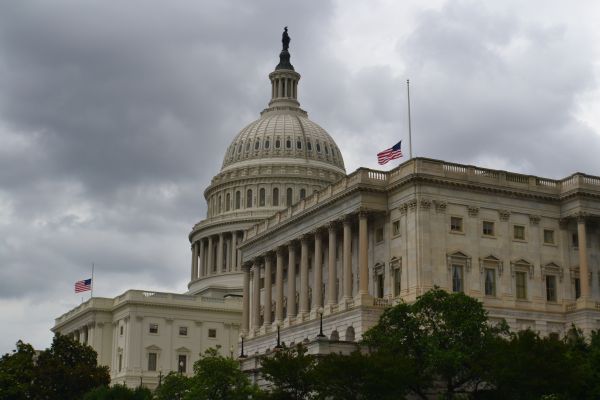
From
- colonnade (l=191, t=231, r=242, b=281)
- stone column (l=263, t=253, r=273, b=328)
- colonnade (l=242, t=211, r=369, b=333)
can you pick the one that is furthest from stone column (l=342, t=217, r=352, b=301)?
colonnade (l=191, t=231, r=242, b=281)

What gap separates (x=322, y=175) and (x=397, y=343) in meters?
102

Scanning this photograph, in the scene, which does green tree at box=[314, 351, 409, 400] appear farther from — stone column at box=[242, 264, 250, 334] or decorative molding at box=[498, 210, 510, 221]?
stone column at box=[242, 264, 250, 334]

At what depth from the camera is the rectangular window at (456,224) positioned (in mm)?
95500

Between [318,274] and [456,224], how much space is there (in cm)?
1580

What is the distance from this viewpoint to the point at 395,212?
319ft

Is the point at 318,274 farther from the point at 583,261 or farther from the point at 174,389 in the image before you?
the point at 583,261

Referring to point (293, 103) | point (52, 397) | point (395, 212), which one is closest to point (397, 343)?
point (395, 212)

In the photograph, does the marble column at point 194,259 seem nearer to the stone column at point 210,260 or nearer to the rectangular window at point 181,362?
the stone column at point 210,260

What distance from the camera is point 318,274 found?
104m

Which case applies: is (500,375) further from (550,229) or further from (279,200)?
(279,200)

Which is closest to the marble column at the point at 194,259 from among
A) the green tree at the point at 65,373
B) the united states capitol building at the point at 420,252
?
the united states capitol building at the point at 420,252

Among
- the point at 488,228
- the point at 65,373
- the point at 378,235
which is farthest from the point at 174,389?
the point at 488,228

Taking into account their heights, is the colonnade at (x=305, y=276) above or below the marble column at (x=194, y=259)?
below

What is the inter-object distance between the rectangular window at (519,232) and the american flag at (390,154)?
41.3ft
